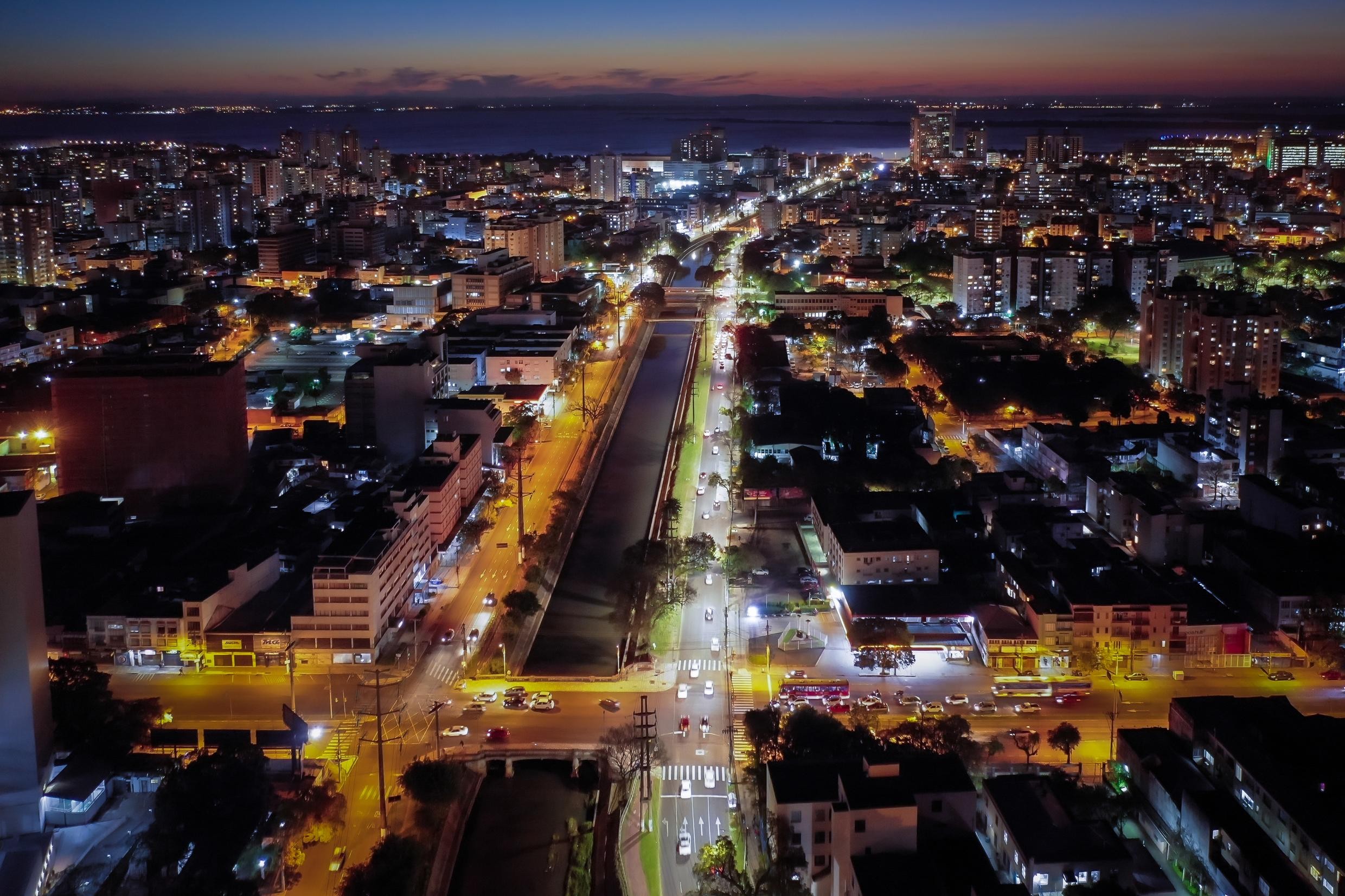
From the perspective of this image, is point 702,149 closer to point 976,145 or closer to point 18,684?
point 976,145

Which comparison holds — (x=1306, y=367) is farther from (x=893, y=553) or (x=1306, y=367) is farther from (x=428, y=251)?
(x=428, y=251)

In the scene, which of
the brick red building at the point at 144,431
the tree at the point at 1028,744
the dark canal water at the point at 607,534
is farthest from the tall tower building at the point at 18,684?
the tree at the point at 1028,744

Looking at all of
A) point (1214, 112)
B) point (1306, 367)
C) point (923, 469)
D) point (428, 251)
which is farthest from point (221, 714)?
point (1214, 112)

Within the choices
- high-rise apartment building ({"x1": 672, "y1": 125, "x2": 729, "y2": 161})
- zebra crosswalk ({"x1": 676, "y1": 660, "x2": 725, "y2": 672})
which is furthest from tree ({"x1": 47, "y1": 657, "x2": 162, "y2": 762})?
high-rise apartment building ({"x1": 672, "y1": 125, "x2": 729, "y2": 161})

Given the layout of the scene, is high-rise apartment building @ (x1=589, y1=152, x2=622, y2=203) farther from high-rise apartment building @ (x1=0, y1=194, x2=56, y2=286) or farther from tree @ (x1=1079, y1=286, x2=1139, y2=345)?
tree @ (x1=1079, y1=286, x2=1139, y2=345)

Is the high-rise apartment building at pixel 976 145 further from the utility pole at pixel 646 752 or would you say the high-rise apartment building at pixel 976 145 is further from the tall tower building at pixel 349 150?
the utility pole at pixel 646 752
